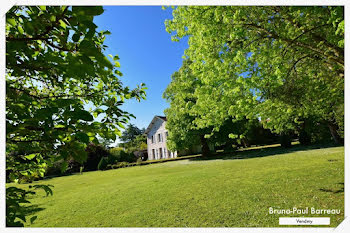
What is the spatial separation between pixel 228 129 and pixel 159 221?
1757 centimetres

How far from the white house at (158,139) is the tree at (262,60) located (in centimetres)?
2490

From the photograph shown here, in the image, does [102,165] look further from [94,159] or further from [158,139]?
[158,139]

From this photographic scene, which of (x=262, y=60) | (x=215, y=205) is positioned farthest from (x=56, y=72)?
(x=215, y=205)

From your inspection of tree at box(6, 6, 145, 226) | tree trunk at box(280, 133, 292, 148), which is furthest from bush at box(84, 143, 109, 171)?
tree at box(6, 6, 145, 226)

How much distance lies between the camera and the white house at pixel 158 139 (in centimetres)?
3111

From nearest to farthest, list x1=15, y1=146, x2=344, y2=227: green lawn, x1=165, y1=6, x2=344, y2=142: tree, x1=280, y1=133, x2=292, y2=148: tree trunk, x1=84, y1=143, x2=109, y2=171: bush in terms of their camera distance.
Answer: x1=15, y1=146, x2=344, y2=227: green lawn, x1=165, y1=6, x2=344, y2=142: tree, x1=280, y1=133, x2=292, y2=148: tree trunk, x1=84, y1=143, x2=109, y2=171: bush

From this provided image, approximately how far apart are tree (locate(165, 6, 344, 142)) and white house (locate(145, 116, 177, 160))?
24.9m

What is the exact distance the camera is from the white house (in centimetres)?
3111

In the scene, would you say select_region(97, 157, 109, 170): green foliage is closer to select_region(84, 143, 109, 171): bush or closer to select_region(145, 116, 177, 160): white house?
select_region(84, 143, 109, 171): bush

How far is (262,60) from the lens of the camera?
16.6 ft

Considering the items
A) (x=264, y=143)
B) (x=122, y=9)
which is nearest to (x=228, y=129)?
(x=264, y=143)

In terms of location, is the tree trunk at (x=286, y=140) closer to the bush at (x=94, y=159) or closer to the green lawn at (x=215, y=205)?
the green lawn at (x=215, y=205)

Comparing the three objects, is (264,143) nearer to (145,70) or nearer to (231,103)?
(231,103)

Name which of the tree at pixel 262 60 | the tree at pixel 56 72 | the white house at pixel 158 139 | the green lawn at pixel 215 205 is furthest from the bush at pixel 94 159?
the tree at pixel 56 72
